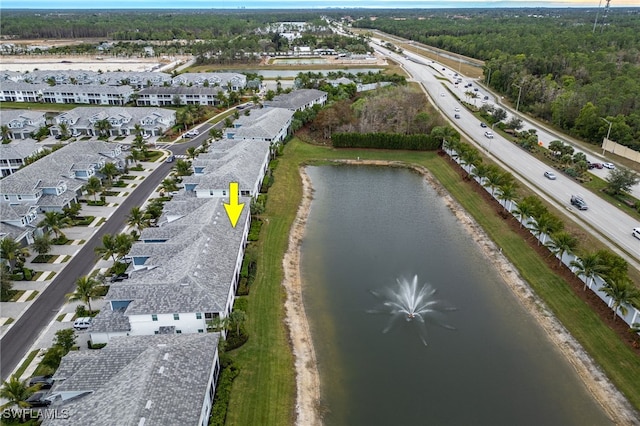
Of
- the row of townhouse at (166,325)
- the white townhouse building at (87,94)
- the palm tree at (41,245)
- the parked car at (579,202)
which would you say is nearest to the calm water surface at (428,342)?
the row of townhouse at (166,325)

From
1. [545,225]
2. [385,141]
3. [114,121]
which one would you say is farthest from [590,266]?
[114,121]

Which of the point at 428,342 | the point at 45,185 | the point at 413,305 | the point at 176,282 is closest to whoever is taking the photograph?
the point at 176,282

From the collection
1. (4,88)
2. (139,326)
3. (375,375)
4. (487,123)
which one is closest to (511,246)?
(375,375)

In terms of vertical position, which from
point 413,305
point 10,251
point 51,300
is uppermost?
point 10,251

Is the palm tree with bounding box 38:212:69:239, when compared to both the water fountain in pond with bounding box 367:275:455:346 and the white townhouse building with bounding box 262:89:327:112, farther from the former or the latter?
the white townhouse building with bounding box 262:89:327:112

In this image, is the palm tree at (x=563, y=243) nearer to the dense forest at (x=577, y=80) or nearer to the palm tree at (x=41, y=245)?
the dense forest at (x=577, y=80)

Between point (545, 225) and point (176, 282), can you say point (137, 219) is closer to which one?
point (176, 282)
